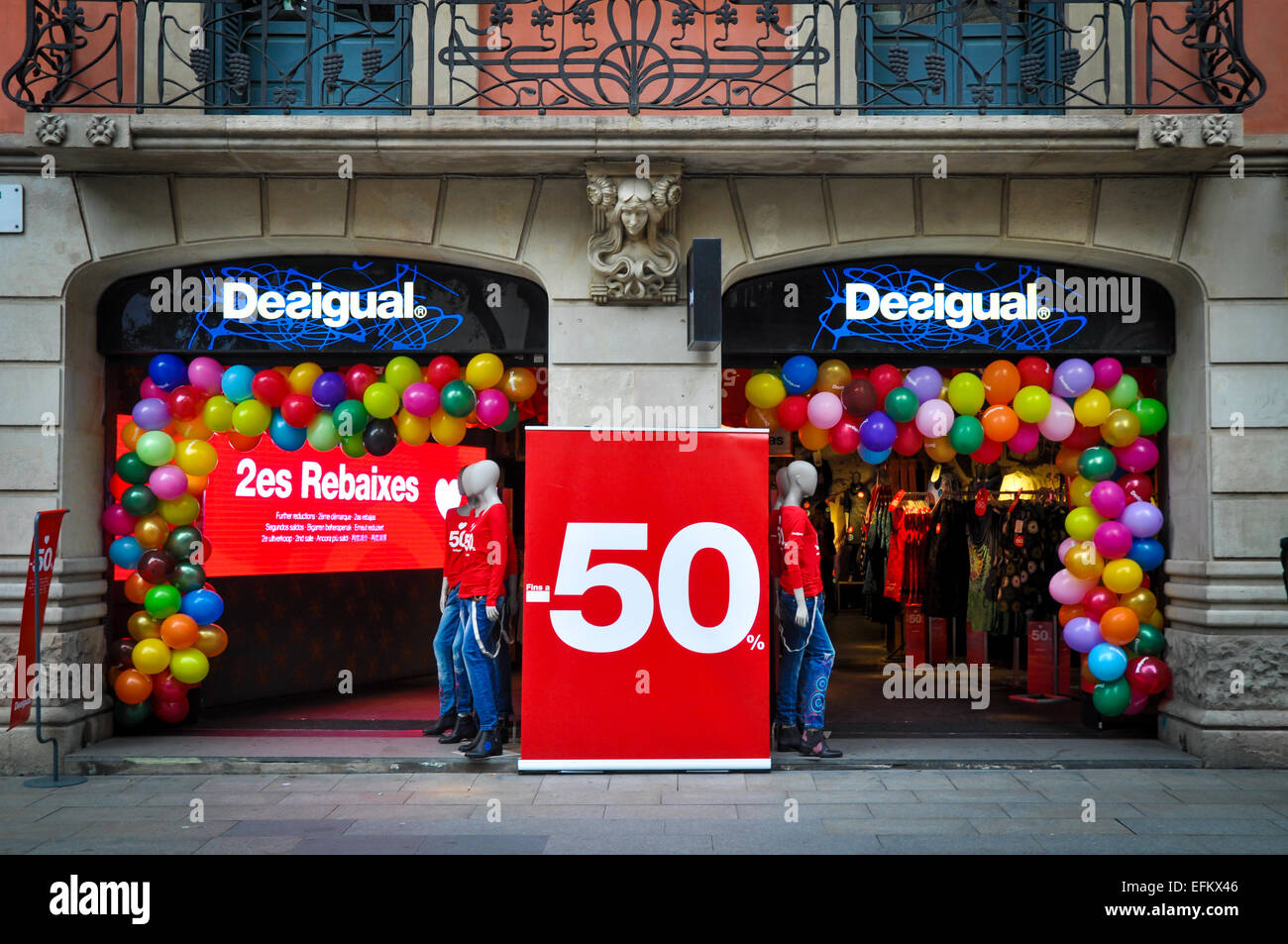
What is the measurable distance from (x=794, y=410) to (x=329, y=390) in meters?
3.53

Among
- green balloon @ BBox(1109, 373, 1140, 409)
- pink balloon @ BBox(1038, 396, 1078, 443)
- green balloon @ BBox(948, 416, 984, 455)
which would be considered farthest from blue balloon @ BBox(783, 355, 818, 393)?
green balloon @ BBox(1109, 373, 1140, 409)

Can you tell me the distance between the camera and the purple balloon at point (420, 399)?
27.7ft

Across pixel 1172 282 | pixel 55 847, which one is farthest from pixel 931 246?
pixel 55 847

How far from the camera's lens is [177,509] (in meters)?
8.82

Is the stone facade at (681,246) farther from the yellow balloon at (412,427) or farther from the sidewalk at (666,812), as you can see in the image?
the sidewalk at (666,812)

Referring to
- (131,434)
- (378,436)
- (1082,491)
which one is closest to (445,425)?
(378,436)

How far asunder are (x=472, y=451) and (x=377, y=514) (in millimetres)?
1327

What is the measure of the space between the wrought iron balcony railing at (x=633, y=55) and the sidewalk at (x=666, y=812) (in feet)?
15.1

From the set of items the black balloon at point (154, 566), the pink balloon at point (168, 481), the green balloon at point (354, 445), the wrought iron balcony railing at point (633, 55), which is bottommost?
the black balloon at point (154, 566)

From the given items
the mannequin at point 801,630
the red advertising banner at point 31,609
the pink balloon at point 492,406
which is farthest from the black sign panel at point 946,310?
the red advertising banner at point 31,609

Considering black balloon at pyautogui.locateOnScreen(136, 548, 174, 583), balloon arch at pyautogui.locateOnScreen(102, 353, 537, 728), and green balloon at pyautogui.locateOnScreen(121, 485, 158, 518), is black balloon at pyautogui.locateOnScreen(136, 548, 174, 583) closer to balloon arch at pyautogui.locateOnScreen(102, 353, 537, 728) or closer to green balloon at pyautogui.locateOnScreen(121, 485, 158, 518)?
balloon arch at pyautogui.locateOnScreen(102, 353, 537, 728)

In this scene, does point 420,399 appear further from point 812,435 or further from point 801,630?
point 801,630

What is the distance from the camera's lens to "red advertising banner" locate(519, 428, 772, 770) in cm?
769

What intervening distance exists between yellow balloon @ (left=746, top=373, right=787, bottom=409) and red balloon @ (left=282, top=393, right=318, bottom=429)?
3.34 m
